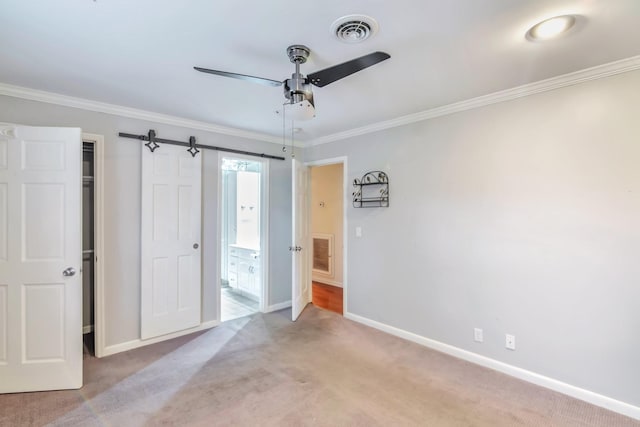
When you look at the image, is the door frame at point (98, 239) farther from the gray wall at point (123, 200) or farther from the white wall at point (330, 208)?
the white wall at point (330, 208)

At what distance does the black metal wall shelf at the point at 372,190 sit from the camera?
3684mm

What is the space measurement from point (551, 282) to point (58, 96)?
14.8ft

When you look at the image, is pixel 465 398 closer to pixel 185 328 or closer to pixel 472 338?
pixel 472 338

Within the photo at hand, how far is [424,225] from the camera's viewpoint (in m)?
3.33

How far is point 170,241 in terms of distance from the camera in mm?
3457

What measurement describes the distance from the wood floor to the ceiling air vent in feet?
11.5

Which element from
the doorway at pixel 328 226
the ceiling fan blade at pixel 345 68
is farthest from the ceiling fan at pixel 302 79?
the doorway at pixel 328 226

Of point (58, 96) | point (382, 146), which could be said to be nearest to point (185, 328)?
point (58, 96)

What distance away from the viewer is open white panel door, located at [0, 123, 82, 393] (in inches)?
95.7

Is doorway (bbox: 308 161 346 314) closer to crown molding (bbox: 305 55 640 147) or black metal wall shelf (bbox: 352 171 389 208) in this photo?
black metal wall shelf (bbox: 352 171 389 208)

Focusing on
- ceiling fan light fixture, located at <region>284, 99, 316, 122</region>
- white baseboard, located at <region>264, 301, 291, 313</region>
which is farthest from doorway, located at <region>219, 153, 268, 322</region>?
ceiling fan light fixture, located at <region>284, 99, 316, 122</region>

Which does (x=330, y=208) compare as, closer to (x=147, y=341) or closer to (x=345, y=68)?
(x=147, y=341)

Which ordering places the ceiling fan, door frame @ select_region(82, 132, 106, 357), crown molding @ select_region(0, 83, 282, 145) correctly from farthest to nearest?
door frame @ select_region(82, 132, 106, 357) < crown molding @ select_region(0, 83, 282, 145) < the ceiling fan

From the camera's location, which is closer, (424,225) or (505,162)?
(505,162)
